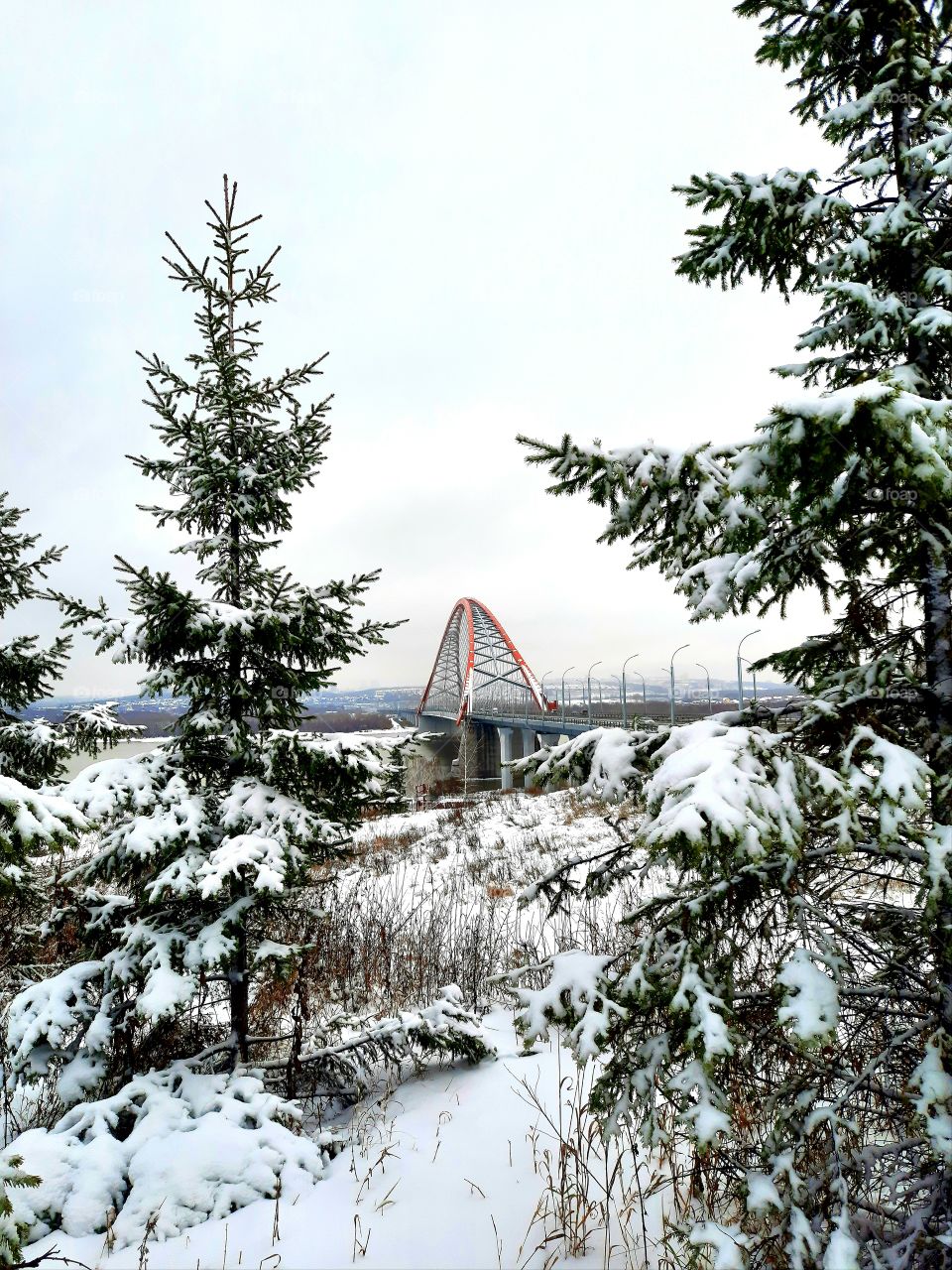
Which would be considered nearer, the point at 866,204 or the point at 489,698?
the point at 866,204

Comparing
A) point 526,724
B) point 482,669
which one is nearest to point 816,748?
point 526,724

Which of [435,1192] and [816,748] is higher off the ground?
[816,748]

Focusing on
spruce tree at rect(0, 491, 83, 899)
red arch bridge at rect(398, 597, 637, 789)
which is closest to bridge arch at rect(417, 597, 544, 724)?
red arch bridge at rect(398, 597, 637, 789)

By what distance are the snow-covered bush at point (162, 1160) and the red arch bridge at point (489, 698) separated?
2830cm

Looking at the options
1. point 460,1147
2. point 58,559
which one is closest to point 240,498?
point 58,559

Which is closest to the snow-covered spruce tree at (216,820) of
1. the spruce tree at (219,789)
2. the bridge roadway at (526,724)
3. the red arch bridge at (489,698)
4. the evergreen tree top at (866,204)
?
the spruce tree at (219,789)

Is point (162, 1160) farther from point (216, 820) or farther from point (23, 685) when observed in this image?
point (23, 685)

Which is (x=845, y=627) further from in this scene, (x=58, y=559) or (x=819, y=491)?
(x=58, y=559)

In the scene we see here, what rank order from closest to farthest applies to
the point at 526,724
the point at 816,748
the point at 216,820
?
the point at 816,748
the point at 216,820
the point at 526,724

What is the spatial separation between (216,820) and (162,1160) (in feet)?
5.68

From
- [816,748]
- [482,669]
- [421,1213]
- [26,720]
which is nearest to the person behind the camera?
[816,748]

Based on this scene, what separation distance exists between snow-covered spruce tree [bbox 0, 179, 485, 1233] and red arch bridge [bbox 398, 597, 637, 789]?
2738 centimetres

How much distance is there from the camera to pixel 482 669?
57.7 meters

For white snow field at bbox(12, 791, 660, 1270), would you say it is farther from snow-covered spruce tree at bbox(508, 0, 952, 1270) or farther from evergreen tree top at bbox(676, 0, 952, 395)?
evergreen tree top at bbox(676, 0, 952, 395)
